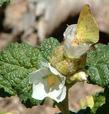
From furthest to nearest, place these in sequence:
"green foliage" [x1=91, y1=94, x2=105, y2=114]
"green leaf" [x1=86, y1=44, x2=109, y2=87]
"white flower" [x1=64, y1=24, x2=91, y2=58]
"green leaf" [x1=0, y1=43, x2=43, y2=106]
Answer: "green foliage" [x1=91, y1=94, x2=105, y2=114], "green leaf" [x1=0, y1=43, x2=43, y2=106], "green leaf" [x1=86, y1=44, x2=109, y2=87], "white flower" [x1=64, y1=24, x2=91, y2=58]

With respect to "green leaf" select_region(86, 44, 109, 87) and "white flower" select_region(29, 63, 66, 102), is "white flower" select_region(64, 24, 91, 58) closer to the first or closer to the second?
"white flower" select_region(29, 63, 66, 102)

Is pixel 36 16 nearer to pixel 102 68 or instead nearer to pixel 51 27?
pixel 51 27

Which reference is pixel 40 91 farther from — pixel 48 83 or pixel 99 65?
pixel 99 65

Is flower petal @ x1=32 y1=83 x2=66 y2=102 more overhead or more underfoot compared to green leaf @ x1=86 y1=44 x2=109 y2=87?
more overhead

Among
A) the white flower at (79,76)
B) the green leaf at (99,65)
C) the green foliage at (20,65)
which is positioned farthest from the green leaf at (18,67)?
the white flower at (79,76)

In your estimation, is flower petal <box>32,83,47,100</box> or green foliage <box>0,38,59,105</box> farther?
green foliage <box>0,38,59,105</box>

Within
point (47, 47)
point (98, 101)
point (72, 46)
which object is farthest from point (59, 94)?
point (98, 101)

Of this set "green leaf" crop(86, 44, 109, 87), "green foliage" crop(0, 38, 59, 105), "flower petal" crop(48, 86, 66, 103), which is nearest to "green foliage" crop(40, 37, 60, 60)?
"green foliage" crop(0, 38, 59, 105)
